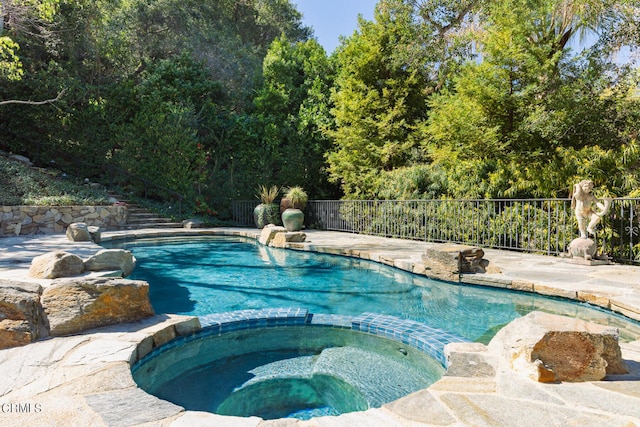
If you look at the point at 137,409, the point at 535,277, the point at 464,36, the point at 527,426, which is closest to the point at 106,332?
the point at 137,409

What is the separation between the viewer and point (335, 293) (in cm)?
481

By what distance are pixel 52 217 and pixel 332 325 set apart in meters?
9.70

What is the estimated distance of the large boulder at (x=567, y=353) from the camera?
187cm

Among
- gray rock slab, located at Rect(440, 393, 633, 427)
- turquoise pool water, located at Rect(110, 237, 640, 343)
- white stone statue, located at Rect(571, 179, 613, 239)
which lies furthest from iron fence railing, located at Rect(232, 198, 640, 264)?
gray rock slab, located at Rect(440, 393, 633, 427)

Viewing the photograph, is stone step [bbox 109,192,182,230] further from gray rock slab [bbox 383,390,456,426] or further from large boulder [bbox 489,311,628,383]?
large boulder [bbox 489,311,628,383]

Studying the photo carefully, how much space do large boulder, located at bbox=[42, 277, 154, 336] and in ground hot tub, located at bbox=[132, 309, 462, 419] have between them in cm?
45

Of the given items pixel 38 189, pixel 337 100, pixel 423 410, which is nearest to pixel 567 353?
pixel 423 410

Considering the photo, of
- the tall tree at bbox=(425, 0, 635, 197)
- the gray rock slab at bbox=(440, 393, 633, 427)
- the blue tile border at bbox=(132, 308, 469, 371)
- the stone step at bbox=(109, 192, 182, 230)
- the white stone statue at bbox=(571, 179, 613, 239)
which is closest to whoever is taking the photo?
the gray rock slab at bbox=(440, 393, 633, 427)

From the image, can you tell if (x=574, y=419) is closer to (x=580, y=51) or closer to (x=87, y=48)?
(x=580, y=51)

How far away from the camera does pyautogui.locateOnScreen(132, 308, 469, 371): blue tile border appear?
8.84ft

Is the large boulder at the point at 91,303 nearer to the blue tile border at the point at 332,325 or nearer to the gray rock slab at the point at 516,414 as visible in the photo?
the blue tile border at the point at 332,325

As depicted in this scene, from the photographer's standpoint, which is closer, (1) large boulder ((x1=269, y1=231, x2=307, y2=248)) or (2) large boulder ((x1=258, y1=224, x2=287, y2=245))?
(1) large boulder ((x1=269, y1=231, x2=307, y2=248))

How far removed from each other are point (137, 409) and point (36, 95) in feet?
45.9

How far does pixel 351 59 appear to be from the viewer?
11836 mm
